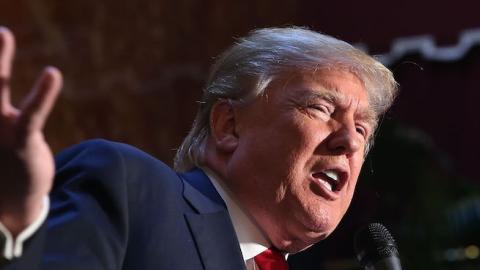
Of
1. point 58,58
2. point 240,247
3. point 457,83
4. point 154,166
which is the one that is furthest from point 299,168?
point 457,83

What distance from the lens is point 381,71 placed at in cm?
249

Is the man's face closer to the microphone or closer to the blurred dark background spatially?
the microphone

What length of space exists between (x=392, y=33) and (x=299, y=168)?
13.8 feet

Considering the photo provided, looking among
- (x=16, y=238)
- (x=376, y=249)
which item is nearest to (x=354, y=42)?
(x=376, y=249)

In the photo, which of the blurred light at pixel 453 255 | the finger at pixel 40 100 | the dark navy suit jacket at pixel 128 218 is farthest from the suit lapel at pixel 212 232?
the blurred light at pixel 453 255

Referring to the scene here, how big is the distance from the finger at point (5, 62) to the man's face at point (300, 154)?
1.03 meters

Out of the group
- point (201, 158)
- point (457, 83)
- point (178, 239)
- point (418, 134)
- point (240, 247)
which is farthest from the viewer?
point (457, 83)

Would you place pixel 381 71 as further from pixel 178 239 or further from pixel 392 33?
pixel 392 33

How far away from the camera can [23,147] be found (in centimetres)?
131

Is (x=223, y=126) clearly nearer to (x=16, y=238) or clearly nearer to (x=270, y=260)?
(x=270, y=260)

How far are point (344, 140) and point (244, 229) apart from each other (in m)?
0.32

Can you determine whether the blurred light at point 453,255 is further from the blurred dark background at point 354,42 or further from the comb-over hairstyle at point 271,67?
the comb-over hairstyle at point 271,67

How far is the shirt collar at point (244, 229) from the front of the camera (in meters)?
2.20

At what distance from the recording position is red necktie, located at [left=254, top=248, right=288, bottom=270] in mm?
2188
